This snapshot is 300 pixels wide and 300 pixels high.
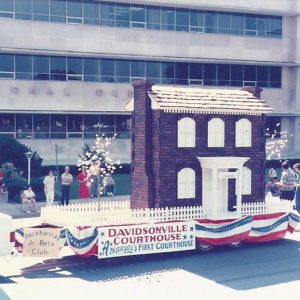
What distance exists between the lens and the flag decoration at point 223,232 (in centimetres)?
1616

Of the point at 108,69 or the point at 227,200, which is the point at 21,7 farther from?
the point at 227,200

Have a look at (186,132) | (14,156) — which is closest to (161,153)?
(186,132)

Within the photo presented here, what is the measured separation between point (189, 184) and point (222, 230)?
1.83m

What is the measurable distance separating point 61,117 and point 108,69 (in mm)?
5049

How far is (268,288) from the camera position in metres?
14.0

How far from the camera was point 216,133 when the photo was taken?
19719mm

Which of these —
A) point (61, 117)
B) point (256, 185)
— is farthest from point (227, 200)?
point (61, 117)

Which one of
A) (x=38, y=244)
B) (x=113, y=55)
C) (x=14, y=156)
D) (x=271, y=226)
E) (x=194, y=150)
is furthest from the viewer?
(x=113, y=55)

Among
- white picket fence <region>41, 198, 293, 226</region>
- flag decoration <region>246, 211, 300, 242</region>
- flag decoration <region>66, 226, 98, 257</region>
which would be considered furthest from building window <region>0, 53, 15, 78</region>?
flag decoration <region>66, 226, 98, 257</region>

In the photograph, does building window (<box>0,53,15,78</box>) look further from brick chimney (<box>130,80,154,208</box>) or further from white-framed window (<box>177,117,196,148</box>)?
white-framed window (<box>177,117,196,148</box>)

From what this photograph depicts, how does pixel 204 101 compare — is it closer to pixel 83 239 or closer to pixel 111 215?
pixel 111 215

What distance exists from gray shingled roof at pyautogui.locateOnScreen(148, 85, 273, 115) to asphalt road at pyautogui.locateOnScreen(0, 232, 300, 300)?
452 cm

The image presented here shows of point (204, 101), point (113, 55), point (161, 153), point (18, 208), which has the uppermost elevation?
point (113, 55)

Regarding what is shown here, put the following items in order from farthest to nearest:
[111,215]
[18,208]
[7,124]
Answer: [7,124], [18,208], [111,215]
